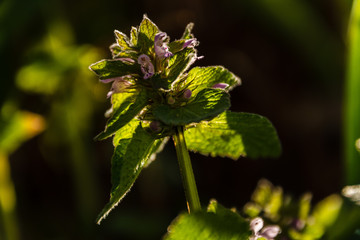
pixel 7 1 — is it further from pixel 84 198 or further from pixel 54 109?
pixel 84 198

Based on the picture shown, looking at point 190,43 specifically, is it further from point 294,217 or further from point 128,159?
point 294,217

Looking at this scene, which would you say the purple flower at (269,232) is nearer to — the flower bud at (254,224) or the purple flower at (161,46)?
the flower bud at (254,224)

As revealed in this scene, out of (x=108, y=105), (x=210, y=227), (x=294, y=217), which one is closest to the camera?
(x=210, y=227)

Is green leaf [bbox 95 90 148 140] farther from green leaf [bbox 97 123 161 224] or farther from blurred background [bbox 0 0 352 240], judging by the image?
blurred background [bbox 0 0 352 240]

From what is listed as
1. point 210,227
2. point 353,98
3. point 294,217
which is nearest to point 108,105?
point 353,98

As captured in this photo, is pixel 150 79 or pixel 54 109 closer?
pixel 150 79

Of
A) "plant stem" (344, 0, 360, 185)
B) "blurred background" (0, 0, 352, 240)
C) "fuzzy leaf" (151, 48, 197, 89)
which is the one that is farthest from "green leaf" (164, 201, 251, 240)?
"blurred background" (0, 0, 352, 240)

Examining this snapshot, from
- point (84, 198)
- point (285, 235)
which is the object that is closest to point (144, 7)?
point (84, 198)
